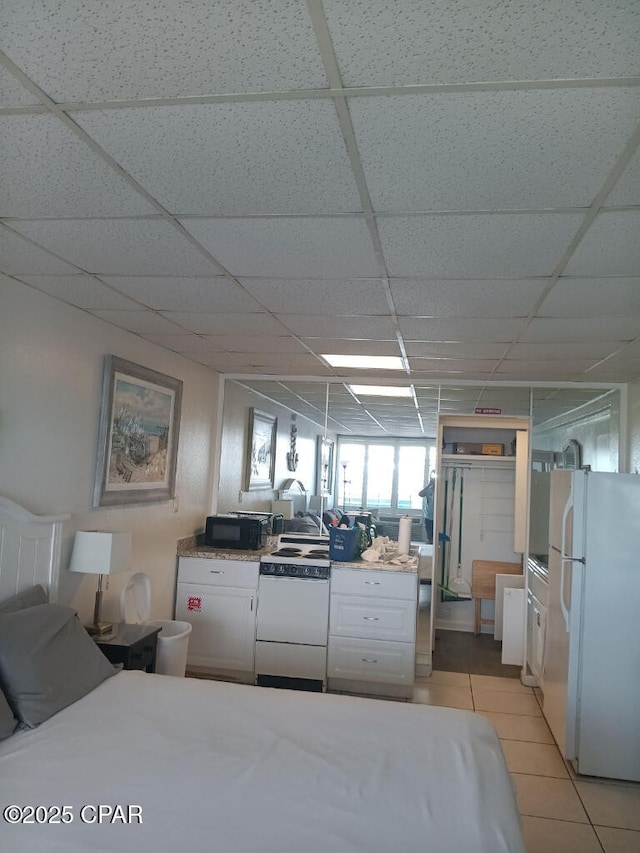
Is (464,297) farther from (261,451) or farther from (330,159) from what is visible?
(261,451)

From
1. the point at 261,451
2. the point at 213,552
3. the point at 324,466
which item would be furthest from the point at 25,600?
the point at 324,466

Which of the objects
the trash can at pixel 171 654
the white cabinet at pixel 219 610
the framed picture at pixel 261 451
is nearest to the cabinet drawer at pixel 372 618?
the white cabinet at pixel 219 610

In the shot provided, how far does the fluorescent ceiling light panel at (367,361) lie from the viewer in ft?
14.2

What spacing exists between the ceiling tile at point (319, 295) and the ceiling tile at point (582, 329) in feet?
2.77

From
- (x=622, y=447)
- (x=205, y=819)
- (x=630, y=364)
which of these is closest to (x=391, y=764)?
(x=205, y=819)

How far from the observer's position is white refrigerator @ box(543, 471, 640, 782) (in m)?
3.33

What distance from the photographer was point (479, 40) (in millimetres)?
1158

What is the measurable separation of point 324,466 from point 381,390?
1.06 m

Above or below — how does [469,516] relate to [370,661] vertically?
above

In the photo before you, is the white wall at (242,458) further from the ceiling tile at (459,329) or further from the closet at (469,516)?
the ceiling tile at (459,329)

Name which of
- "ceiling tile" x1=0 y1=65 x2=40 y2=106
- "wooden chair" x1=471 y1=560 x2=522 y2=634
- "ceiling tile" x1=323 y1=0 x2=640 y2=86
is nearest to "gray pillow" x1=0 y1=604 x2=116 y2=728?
"ceiling tile" x1=0 y1=65 x2=40 y2=106

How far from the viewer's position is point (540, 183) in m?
1.69

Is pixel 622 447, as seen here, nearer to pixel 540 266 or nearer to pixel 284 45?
pixel 540 266

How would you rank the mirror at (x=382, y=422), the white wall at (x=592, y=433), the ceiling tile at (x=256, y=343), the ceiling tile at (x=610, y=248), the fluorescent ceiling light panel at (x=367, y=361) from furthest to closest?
the mirror at (x=382, y=422) → the white wall at (x=592, y=433) → the fluorescent ceiling light panel at (x=367, y=361) → the ceiling tile at (x=256, y=343) → the ceiling tile at (x=610, y=248)
